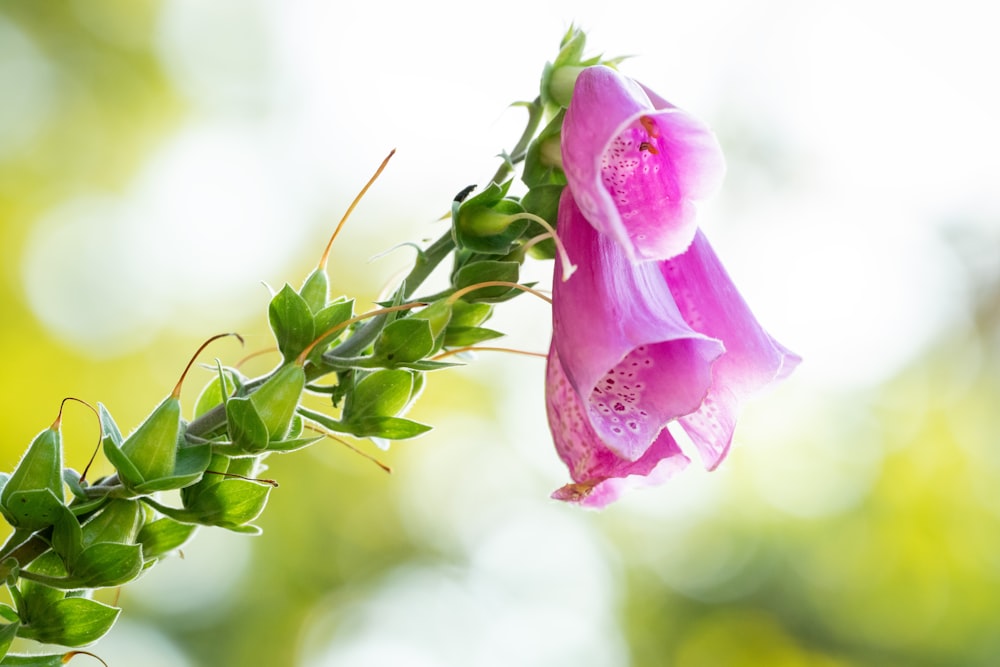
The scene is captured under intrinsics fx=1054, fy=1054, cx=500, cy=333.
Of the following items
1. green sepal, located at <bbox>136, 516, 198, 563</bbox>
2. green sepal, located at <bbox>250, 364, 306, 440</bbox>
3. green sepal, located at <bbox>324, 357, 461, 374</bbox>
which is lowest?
green sepal, located at <bbox>136, 516, 198, 563</bbox>

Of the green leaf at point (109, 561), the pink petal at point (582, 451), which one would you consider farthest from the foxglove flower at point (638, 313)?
the green leaf at point (109, 561)

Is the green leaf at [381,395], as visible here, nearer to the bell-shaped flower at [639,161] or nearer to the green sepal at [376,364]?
the green sepal at [376,364]

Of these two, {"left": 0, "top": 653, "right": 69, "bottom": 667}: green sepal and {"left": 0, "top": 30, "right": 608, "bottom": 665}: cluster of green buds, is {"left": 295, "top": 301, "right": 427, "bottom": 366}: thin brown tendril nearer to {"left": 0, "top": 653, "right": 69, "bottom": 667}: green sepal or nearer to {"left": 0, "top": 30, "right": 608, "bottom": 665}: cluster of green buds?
{"left": 0, "top": 30, "right": 608, "bottom": 665}: cluster of green buds

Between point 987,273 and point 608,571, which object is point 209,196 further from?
point 987,273

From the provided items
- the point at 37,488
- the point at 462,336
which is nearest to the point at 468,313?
the point at 462,336

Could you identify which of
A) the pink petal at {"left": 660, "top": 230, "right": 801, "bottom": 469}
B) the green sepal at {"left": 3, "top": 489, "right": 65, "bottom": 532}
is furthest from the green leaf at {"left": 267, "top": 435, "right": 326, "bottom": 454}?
the pink petal at {"left": 660, "top": 230, "right": 801, "bottom": 469}
